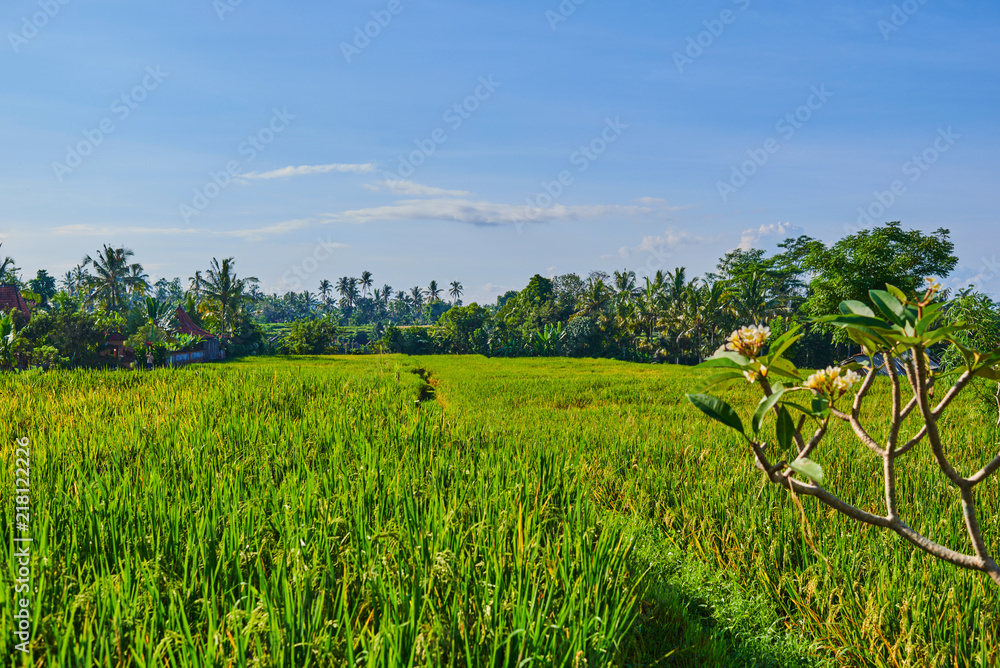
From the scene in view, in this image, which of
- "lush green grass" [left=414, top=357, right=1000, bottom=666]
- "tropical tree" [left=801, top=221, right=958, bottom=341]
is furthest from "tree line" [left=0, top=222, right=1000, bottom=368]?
"lush green grass" [left=414, top=357, right=1000, bottom=666]

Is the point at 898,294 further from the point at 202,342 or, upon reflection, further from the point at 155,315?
the point at 202,342

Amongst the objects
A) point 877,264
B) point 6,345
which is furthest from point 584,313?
point 6,345

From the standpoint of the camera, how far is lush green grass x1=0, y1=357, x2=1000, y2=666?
6.11ft

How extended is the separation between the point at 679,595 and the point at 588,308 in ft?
132

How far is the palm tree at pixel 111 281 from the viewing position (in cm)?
4088

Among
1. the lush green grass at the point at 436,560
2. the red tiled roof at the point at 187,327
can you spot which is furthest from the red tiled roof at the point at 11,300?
the lush green grass at the point at 436,560

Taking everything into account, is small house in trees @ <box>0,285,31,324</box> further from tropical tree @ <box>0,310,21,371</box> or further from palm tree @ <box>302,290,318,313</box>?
palm tree @ <box>302,290,318,313</box>

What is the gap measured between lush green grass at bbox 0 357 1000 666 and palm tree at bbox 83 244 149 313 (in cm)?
Answer: 4328

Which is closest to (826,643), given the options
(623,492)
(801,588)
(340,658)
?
(801,588)

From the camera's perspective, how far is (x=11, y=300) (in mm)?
26547

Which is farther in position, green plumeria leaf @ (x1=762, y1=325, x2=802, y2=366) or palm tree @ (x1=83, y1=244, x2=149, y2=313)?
palm tree @ (x1=83, y1=244, x2=149, y2=313)

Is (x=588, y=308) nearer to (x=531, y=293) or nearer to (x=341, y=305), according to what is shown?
(x=531, y=293)

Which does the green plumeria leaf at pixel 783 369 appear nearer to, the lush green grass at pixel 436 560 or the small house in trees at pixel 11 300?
the lush green grass at pixel 436 560

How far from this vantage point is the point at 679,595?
10.5 feet
